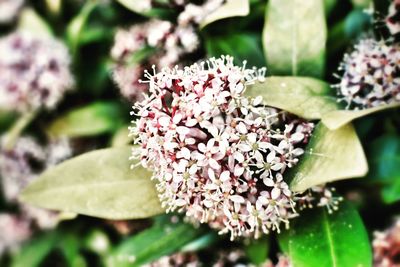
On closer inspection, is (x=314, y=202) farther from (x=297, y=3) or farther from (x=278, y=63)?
(x=297, y=3)

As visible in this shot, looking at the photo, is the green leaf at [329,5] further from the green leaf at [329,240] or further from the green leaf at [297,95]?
the green leaf at [329,240]

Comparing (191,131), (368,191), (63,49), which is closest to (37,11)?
(63,49)

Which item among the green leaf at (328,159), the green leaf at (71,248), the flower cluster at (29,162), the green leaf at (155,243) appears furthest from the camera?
the flower cluster at (29,162)

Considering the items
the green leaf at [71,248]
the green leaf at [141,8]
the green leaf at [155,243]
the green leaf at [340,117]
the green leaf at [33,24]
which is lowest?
the green leaf at [71,248]

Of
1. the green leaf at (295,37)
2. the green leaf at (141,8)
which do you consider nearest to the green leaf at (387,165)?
the green leaf at (295,37)

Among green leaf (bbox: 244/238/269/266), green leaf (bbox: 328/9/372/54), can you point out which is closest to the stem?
green leaf (bbox: 244/238/269/266)

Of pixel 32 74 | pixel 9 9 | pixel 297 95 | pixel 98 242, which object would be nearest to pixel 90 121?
pixel 32 74

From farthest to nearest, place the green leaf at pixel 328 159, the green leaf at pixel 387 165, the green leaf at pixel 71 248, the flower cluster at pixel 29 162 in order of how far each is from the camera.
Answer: the flower cluster at pixel 29 162, the green leaf at pixel 71 248, the green leaf at pixel 387 165, the green leaf at pixel 328 159

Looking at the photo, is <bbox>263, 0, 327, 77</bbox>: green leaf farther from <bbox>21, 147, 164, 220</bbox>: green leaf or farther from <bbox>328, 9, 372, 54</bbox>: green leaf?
<bbox>21, 147, 164, 220</bbox>: green leaf
